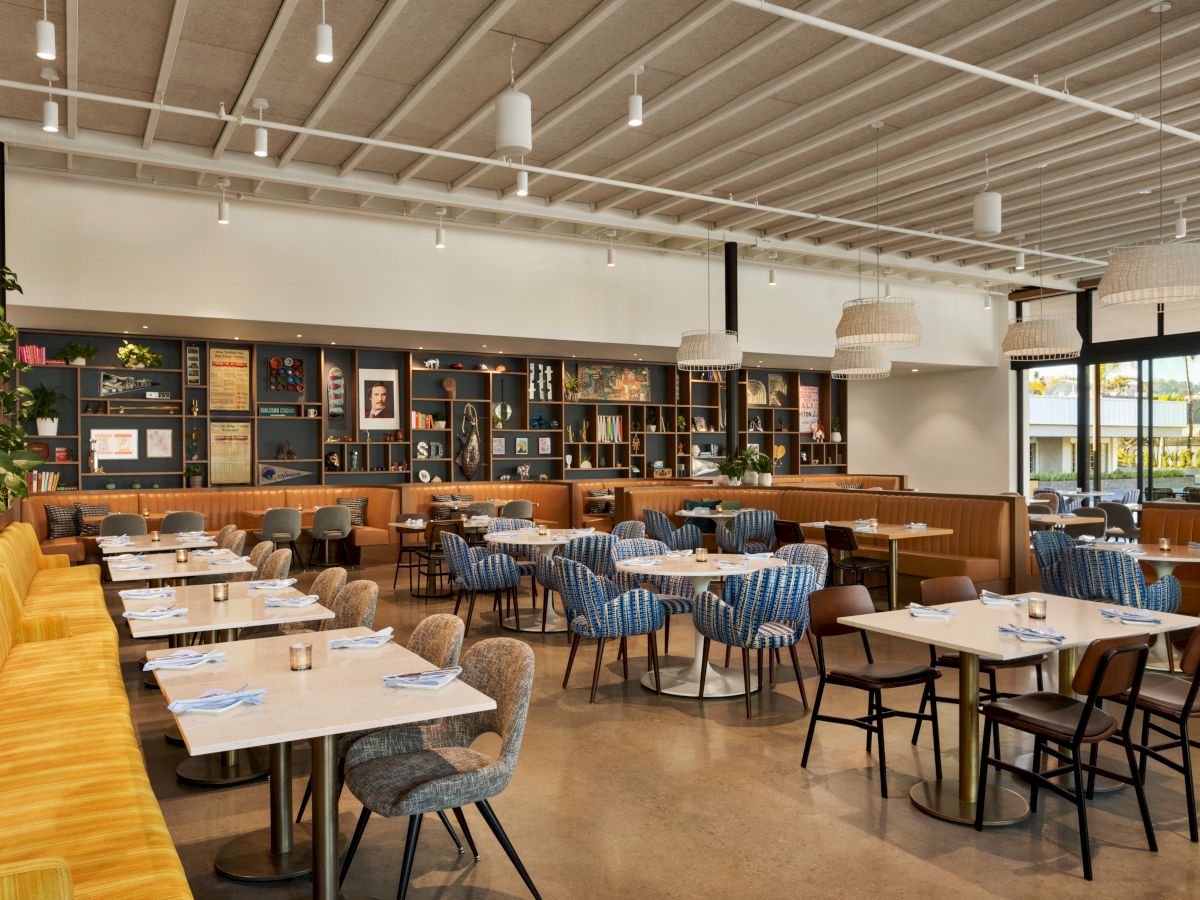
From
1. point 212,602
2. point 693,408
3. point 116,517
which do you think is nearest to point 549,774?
point 212,602

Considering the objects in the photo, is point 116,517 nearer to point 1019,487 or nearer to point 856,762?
point 856,762

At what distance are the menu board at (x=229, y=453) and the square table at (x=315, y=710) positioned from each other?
9484 millimetres

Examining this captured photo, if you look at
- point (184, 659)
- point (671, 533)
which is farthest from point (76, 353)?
point (184, 659)

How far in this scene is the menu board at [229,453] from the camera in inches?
479

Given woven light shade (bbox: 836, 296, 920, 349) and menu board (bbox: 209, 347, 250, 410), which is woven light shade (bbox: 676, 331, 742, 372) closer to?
Result: woven light shade (bbox: 836, 296, 920, 349)

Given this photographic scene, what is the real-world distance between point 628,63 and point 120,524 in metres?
7.23

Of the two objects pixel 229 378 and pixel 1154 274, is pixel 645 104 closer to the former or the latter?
pixel 1154 274

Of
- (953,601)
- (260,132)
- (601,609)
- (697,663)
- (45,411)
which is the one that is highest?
(260,132)

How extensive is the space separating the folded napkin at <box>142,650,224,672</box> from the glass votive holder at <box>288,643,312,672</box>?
14.8 inches

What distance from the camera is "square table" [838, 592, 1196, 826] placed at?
365 centimetres

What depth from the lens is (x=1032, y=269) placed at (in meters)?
14.6

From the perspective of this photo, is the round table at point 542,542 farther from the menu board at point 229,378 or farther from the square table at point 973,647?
the menu board at point 229,378

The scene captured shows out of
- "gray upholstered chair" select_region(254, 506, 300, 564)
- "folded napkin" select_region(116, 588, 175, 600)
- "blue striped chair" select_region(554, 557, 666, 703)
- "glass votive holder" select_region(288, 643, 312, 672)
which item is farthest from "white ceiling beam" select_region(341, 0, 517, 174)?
"glass votive holder" select_region(288, 643, 312, 672)

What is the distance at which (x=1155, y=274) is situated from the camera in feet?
18.0
